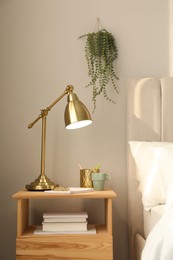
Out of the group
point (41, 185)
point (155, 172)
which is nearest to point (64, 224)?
point (41, 185)

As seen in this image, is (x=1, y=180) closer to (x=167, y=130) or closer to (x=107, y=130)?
(x=107, y=130)

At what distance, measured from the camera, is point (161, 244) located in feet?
4.43

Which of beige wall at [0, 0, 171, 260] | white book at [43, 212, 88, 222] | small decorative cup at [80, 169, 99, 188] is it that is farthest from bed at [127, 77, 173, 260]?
white book at [43, 212, 88, 222]

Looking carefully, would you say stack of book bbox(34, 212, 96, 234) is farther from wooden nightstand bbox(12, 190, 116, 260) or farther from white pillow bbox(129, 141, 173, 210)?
white pillow bbox(129, 141, 173, 210)

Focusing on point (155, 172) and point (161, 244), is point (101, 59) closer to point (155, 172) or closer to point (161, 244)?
point (155, 172)

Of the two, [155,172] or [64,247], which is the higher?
[155,172]

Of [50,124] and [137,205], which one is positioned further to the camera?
[50,124]

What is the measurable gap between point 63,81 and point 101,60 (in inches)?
12.0

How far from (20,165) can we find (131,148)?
30.3 inches

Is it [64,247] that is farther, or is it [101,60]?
[101,60]

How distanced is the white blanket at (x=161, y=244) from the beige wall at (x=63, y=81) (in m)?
1.21

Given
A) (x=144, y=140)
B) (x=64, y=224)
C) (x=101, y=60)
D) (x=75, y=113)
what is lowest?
(x=64, y=224)

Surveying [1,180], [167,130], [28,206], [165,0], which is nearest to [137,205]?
[167,130]

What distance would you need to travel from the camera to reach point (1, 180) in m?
2.69
